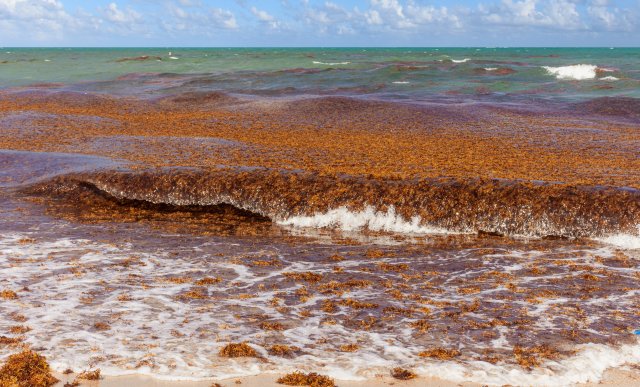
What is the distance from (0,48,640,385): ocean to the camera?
6.62 m

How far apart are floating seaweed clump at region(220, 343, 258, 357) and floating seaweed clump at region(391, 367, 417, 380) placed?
52.5 inches

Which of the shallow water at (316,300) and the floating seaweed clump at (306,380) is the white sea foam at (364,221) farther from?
the floating seaweed clump at (306,380)

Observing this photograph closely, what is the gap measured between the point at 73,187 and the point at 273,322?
820 cm

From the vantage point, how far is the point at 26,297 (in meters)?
7.96

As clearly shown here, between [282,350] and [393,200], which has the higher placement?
[393,200]

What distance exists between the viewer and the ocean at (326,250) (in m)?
6.62

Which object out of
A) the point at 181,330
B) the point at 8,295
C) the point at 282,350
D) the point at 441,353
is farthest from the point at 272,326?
the point at 8,295

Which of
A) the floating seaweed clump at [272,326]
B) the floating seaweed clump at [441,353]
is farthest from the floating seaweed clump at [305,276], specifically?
the floating seaweed clump at [441,353]

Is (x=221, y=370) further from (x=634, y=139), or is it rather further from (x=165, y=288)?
(x=634, y=139)

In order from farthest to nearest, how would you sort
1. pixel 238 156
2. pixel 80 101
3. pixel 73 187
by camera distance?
1. pixel 80 101
2. pixel 238 156
3. pixel 73 187

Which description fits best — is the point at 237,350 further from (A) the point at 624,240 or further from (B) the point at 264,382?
(A) the point at 624,240

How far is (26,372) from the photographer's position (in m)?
5.93

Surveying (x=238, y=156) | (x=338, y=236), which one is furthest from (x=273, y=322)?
(x=238, y=156)

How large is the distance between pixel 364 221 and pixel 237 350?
605cm
